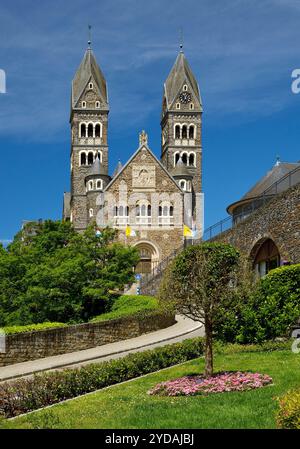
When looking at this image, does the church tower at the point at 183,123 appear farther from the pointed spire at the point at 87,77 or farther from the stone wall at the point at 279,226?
the stone wall at the point at 279,226

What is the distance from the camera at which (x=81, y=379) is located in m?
A: 15.9

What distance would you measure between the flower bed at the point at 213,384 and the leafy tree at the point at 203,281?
1.13 m

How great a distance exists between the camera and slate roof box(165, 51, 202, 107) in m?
95.6

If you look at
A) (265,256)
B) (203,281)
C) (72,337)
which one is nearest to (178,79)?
(265,256)

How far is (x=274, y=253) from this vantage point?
27328mm

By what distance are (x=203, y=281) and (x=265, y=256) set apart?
12.8 m

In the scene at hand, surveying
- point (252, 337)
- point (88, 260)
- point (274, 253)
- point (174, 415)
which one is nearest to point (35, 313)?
point (88, 260)

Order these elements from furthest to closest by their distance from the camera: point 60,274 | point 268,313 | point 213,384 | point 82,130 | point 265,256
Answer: point 82,130, point 60,274, point 265,256, point 268,313, point 213,384

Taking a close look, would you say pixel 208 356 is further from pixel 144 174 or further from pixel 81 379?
pixel 144 174

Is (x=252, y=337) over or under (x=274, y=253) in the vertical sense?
under

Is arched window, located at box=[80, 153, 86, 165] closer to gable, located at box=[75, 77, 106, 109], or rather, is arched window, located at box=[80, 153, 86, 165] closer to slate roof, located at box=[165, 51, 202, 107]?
gable, located at box=[75, 77, 106, 109]

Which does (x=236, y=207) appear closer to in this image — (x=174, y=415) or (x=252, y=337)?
(x=252, y=337)

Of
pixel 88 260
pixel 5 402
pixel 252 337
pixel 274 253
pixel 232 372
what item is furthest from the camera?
pixel 88 260
